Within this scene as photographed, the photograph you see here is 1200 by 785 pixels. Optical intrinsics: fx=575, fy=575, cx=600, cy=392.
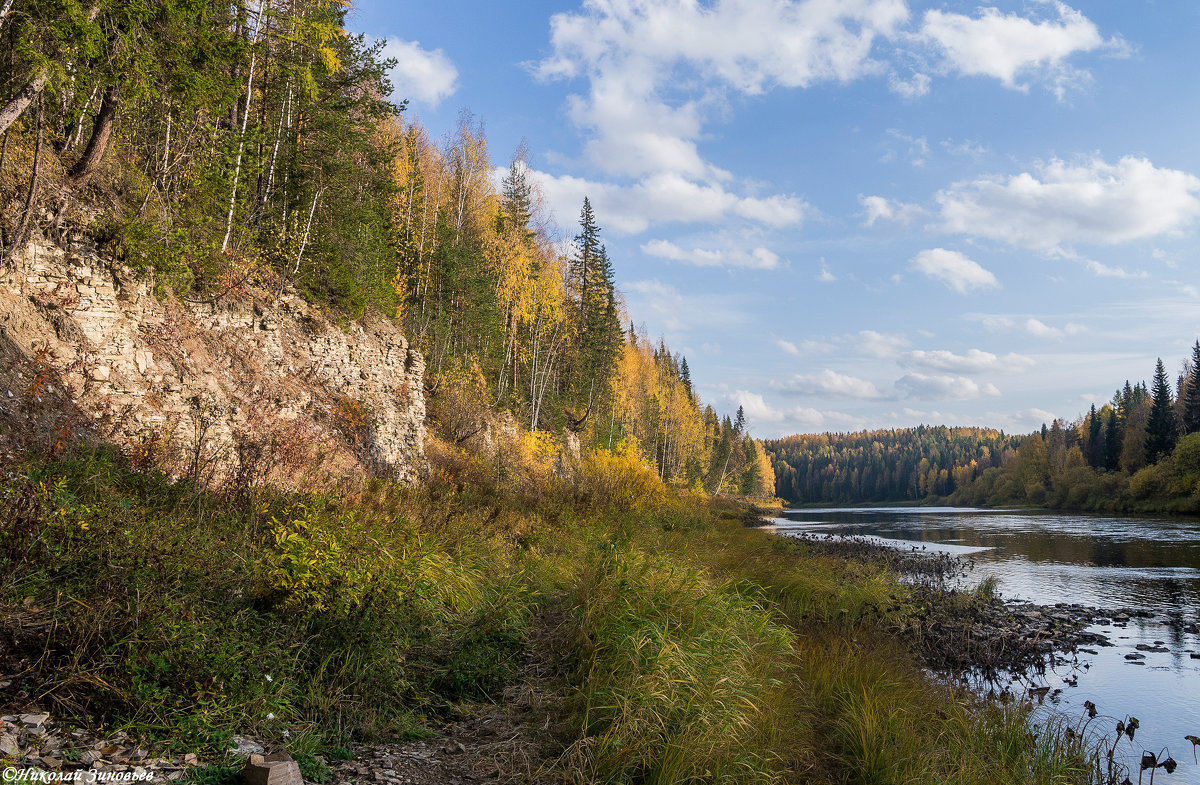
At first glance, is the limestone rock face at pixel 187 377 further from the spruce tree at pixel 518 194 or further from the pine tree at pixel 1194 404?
the pine tree at pixel 1194 404

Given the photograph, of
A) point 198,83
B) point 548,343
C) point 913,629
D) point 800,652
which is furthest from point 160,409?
point 548,343

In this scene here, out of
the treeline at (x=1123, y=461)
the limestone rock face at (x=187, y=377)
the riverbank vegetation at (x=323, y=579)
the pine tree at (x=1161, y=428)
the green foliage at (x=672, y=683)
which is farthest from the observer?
the pine tree at (x=1161, y=428)

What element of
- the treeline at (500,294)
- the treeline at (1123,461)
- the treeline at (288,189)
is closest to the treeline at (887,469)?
the treeline at (1123,461)

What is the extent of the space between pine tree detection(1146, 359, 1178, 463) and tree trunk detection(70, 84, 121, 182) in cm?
7249

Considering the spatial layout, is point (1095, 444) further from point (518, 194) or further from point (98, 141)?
point (98, 141)

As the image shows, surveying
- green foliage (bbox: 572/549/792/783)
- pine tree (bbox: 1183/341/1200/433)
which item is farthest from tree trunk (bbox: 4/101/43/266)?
pine tree (bbox: 1183/341/1200/433)

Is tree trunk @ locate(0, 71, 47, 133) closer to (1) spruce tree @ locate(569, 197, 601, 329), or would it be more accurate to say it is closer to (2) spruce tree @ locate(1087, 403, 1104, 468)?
(1) spruce tree @ locate(569, 197, 601, 329)

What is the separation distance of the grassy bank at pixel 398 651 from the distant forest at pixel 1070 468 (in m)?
56.4

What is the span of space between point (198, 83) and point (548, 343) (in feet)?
74.4

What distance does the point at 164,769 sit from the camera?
3146mm

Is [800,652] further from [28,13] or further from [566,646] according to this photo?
[28,13]

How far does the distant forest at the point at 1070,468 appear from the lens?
50031 millimetres

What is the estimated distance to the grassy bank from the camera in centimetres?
366

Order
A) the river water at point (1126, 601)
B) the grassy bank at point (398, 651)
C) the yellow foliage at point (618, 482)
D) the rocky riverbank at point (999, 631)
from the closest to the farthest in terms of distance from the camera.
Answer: the grassy bank at point (398, 651), the river water at point (1126, 601), the rocky riverbank at point (999, 631), the yellow foliage at point (618, 482)
